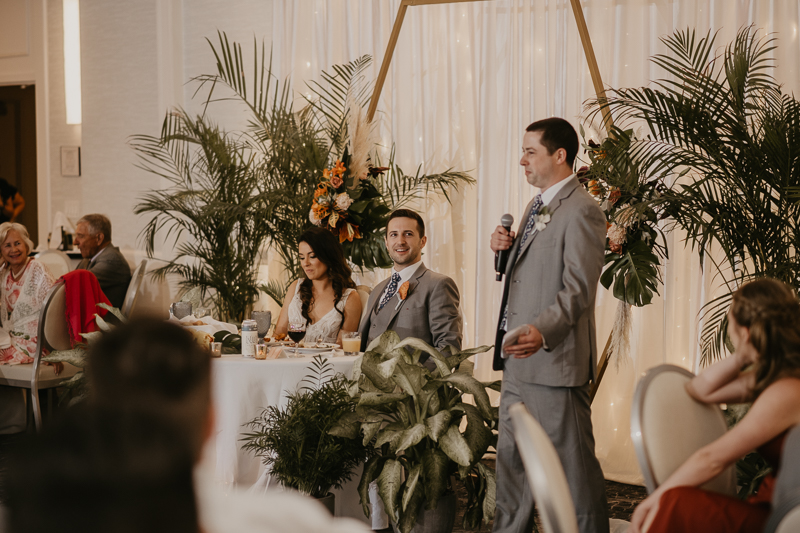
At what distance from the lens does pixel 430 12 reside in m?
4.92

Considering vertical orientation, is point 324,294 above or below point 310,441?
above

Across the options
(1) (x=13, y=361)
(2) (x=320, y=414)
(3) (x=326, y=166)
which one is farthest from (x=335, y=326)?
(1) (x=13, y=361)

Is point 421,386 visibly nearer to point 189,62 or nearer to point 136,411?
point 136,411

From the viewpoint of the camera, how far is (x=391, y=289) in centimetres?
355

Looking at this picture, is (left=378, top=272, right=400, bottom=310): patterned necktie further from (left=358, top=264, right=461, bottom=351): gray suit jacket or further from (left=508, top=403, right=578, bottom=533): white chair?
(left=508, top=403, right=578, bottom=533): white chair

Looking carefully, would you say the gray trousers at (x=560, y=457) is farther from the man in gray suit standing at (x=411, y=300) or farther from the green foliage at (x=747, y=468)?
the man in gray suit standing at (x=411, y=300)

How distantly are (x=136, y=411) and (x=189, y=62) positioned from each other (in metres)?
5.92

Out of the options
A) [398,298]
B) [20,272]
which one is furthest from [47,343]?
[398,298]

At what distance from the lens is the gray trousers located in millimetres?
2557

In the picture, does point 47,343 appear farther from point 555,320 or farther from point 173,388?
point 173,388

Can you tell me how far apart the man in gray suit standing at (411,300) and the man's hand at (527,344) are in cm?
91

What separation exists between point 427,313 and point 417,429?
746 mm

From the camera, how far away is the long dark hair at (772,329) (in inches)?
68.1

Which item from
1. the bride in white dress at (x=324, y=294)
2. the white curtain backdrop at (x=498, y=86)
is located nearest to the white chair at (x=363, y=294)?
the bride in white dress at (x=324, y=294)
